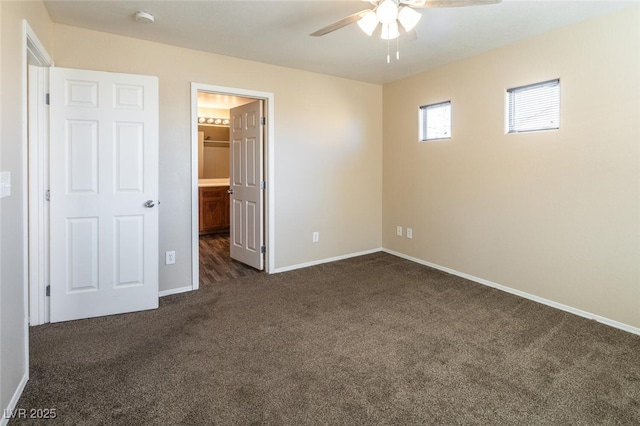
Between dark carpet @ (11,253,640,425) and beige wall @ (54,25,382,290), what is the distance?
3.24ft

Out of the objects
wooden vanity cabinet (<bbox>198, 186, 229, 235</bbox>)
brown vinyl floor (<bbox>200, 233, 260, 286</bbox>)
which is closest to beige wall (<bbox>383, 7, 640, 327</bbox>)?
brown vinyl floor (<bbox>200, 233, 260, 286</bbox>)

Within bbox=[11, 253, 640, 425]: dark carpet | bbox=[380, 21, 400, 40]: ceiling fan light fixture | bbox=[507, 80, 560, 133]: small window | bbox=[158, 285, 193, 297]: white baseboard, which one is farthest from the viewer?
bbox=[158, 285, 193, 297]: white baseboard

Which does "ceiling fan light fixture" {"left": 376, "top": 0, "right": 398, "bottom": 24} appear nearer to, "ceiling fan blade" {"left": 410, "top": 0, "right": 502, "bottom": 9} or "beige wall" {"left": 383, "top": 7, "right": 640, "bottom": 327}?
"ceiling fan blade" {"left": 410, "top": 0, "right": 502, "bottom": 9}

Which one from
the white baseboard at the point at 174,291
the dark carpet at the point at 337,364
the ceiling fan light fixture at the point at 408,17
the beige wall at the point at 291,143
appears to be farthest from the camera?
the white baseboard at the point at 174,291

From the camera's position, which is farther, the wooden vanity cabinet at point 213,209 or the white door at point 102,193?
the wooden vanity cabinet at point 213,209

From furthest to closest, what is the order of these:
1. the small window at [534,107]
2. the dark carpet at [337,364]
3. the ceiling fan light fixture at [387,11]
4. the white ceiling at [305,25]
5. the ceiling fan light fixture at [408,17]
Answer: the small window at [534,107] < the white ceiling at [305,25] < the ceiling fan light fixture at [408,17] < the ceiling fan light fixture at [387,11] < the dark carpet at [337,364]

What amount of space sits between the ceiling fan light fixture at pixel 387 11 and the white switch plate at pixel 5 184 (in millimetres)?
2187

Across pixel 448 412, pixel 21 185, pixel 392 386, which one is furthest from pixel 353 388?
pixel 21 185

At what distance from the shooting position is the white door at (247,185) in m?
4.16

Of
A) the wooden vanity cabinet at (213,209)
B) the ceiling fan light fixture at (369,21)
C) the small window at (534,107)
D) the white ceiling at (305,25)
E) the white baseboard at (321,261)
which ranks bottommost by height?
the white baseboard at (321,261)

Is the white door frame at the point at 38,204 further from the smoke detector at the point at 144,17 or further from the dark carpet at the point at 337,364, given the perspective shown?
the smoke detector at the point at 144,17

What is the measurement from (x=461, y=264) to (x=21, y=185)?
158 inches

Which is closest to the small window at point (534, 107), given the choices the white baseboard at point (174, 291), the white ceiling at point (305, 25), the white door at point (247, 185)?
the white ceiling at point (305, 25)

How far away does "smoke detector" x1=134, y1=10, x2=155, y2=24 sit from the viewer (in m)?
2.70
